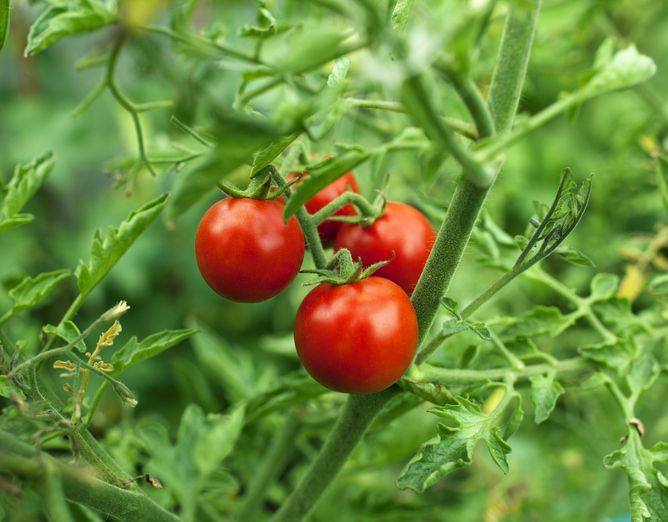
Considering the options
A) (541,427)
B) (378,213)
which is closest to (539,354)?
(378,213)

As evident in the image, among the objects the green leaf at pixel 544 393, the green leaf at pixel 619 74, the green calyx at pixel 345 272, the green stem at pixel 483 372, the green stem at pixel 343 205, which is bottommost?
the green stem at pixel 483 372

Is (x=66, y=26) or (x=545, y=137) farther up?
(x=66, y=26)

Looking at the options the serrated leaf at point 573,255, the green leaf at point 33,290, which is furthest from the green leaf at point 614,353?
the green leaf at point 33,290

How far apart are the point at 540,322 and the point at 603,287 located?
94 mm

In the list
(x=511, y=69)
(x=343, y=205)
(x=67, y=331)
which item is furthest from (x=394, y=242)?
(x=67, y=331)

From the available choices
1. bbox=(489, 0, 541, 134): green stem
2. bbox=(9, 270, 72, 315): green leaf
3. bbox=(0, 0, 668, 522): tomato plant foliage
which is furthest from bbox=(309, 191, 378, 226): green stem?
bbox=(9, 270, 72, 315): green leaf

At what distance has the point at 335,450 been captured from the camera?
707 millimetres

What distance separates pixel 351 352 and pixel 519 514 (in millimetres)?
729

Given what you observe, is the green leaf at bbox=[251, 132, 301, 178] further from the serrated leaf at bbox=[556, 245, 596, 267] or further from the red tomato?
the serrated leaf at bbox=[556, 245, 596, 267]

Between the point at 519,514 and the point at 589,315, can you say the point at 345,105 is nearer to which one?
the point at 589,315

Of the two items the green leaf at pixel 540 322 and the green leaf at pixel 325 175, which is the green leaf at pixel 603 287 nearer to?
the green leaf at pixel 540 322

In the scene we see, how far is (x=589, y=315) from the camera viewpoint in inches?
31.1

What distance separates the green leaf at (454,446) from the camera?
589 mm

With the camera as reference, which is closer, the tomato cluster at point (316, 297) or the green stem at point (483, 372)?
the tomato cluster at point (316, 297)
